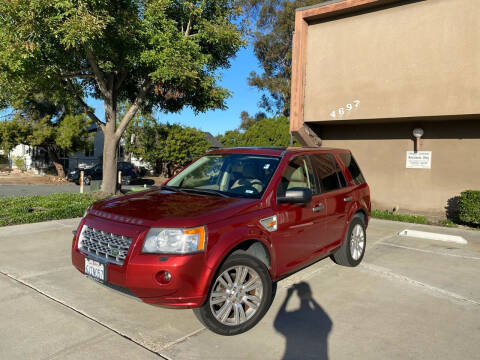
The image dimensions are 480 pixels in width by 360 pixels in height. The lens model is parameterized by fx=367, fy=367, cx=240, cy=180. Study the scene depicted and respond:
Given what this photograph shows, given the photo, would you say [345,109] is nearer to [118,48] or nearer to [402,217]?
[402,217]

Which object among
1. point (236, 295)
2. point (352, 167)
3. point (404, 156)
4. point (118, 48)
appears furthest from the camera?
point (118, 48)

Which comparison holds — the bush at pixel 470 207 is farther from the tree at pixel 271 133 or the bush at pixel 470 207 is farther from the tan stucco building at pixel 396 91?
the tree at pixel 271 133

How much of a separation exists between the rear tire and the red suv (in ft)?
1.31

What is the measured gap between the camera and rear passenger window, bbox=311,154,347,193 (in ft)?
15.6

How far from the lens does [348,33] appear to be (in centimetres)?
1104

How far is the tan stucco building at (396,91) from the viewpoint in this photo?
30.8 feet

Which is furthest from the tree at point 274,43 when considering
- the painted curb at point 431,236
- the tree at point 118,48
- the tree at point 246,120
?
the painted curb at point 431,236

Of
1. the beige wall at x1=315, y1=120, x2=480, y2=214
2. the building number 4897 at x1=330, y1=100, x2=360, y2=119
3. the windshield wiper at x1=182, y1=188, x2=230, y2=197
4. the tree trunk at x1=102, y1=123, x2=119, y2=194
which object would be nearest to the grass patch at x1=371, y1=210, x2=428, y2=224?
the beige wall at x1=315, y1=120, x2=480, y2=214

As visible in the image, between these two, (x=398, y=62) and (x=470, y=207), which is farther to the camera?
(x=398, y=62)

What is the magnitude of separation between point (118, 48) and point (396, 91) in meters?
8.72

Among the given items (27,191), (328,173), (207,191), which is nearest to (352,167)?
(328,173)

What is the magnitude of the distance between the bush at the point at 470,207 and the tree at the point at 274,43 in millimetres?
25245

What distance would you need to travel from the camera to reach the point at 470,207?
8.91m

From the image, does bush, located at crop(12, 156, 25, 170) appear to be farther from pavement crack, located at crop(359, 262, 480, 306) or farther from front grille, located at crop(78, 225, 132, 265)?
pavement crack, located at crop(359, 262, 480, 306)
